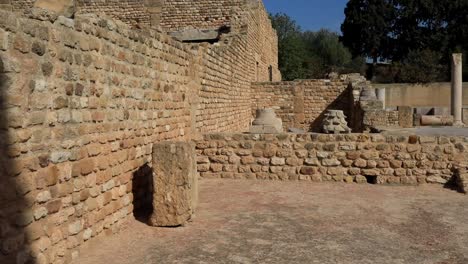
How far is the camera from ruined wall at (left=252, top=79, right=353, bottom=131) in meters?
19.3

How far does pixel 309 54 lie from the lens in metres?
52.4

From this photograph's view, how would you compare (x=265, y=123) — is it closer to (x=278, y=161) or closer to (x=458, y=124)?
(x=278, y=161)

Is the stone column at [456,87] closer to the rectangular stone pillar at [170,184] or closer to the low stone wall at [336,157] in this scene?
the low stone wall at [336,157]

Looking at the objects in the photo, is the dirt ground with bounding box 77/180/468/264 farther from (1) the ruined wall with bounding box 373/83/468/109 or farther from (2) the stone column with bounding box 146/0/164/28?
(1) the ruined wall with bounding box 373/83/468/109

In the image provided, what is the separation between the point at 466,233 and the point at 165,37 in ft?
17.2

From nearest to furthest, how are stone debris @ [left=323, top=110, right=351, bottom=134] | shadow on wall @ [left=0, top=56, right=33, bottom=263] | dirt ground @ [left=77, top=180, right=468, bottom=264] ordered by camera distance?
shadow on wall @ [left=0, top=56, right=33, bottom=263] < dirt ground @ [left=77, top=180, right=468, bottom=264] < stone debris @ [left=323, top=110, right=351, bottom=134]

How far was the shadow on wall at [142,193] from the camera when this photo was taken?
6.04 meters

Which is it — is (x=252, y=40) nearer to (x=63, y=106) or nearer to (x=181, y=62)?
(x=181, y=62)

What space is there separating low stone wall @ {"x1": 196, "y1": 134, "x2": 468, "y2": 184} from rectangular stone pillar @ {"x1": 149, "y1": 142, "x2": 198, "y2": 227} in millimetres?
2830

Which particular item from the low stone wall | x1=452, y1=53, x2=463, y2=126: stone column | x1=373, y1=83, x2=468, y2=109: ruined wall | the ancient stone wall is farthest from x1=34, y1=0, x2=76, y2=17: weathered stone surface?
x1=373, y1=83, x2=468, y2=109: ruined wall

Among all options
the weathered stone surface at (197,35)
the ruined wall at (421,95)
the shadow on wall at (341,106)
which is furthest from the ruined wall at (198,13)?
the ruined wall at (421,95)

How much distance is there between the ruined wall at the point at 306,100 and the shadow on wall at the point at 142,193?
13.0 m

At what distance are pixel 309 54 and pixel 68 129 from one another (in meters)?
49.9

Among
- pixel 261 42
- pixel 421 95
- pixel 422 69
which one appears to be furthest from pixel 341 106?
pixel 422 69
